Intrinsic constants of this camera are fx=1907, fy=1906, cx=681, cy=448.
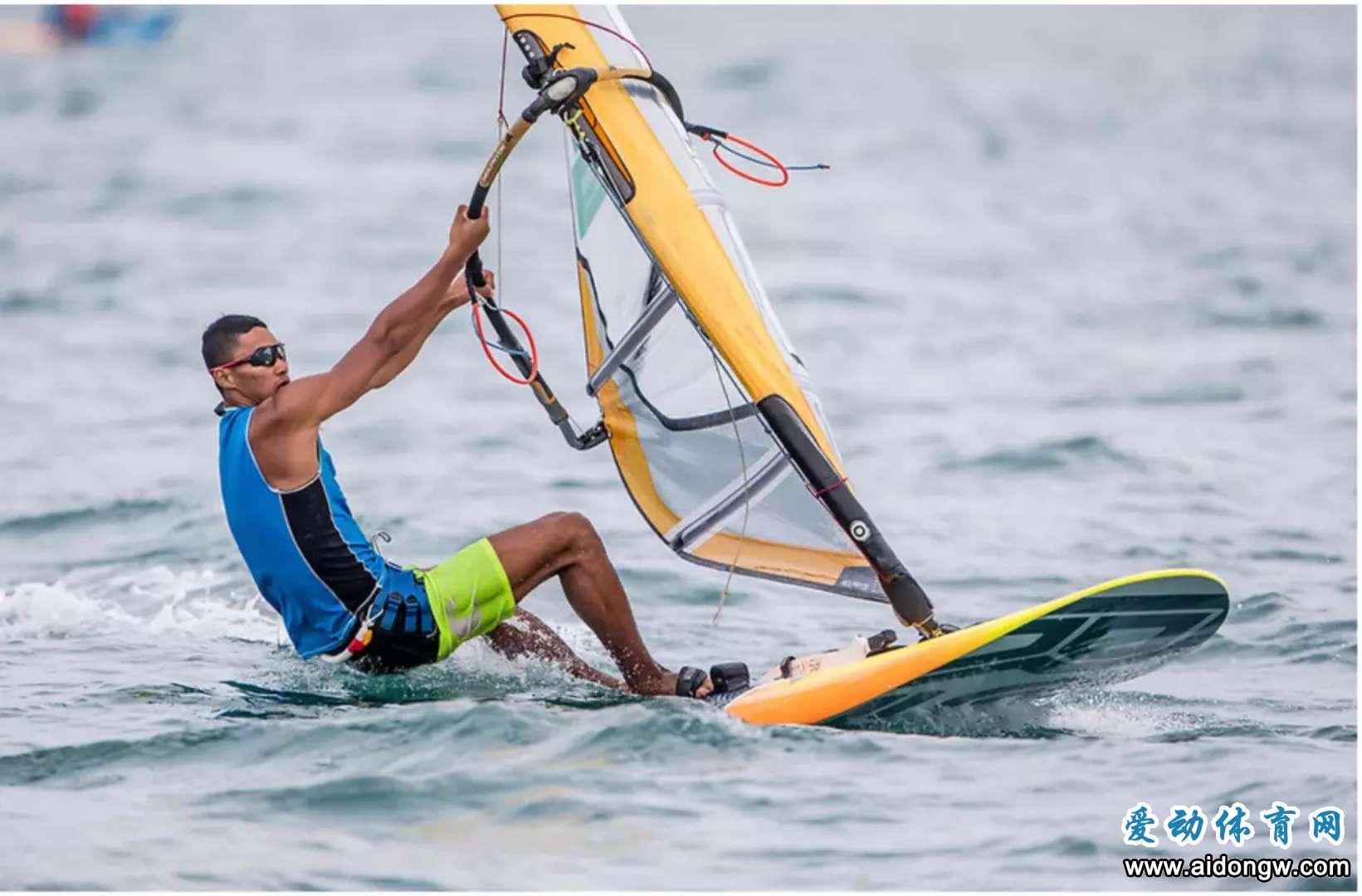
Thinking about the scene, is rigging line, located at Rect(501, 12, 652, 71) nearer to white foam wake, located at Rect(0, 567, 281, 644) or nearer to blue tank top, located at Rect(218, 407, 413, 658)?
blue tank top, located at Rect(218, 407, 413, 658)

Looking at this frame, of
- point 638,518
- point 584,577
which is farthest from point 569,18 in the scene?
point 638,518

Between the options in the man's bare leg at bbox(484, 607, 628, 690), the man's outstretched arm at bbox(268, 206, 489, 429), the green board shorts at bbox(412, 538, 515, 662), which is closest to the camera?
the man's outstretched arm at bbox(268, 206, 489, 429)

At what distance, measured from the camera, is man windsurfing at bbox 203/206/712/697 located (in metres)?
6.66

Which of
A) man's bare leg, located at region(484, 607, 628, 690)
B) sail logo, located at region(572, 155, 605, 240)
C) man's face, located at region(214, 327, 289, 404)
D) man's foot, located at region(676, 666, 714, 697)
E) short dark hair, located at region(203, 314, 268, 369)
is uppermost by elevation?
sail logo, located at region(572, 155, 605, 240)

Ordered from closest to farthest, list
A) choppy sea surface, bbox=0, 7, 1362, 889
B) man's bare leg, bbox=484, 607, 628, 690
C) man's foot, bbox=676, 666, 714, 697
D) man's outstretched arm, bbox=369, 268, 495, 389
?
choppy sea surface, bbox=0, 7, 1362, 889 → man's outstretched arm, bbox=369, 268, 495, 389 → man's foot, bbox=676, 666, 714, 697 → man's bare leg, bbox=484, 607, 628, 690

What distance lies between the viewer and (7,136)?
30.1 m

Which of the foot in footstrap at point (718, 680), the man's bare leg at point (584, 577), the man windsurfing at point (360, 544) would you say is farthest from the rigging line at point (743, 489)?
the man windsurfing at point (360, 544)

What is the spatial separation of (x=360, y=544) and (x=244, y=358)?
0.80m

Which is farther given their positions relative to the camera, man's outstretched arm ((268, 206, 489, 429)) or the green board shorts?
the green board shorts

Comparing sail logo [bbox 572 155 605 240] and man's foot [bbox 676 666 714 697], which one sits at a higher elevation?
sail logo [bbox 572 155 605 240]

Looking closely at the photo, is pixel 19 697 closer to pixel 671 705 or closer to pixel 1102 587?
pixel 671 705

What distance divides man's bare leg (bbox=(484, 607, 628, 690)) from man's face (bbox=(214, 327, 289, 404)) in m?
1.35

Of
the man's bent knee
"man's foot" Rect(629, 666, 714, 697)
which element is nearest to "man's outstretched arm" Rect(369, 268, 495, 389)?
the man's bent knee

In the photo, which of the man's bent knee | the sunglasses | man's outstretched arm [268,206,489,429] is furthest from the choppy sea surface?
the sunglasses
